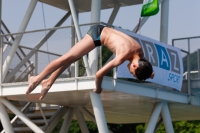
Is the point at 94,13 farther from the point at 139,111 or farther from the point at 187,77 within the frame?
the point at 139,111

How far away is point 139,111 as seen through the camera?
28672mm

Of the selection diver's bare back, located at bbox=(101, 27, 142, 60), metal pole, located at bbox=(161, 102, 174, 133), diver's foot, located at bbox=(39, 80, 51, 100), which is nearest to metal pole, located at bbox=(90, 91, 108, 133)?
metal pole, located at bbox=(161, 102, 174, 133)

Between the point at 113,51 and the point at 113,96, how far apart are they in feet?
45.7

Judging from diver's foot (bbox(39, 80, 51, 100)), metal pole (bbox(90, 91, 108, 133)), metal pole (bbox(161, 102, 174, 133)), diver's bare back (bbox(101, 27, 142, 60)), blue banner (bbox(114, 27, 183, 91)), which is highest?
diver's bare back (bbox(101, 27, 142, 60))

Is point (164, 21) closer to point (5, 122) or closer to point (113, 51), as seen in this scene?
point (5, 122)

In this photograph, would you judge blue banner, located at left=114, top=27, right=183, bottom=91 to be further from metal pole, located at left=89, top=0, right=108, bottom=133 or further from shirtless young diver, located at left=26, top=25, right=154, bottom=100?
shirtless young diver, located at left=26, top=25, right=154, bottom=100

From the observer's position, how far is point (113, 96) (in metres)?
22.9

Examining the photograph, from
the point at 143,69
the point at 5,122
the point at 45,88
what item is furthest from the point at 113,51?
the point at 5,122

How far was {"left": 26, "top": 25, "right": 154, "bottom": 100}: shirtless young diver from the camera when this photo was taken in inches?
339

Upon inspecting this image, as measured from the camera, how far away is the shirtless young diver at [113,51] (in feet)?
28.2

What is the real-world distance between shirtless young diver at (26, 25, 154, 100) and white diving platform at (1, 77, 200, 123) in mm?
11396

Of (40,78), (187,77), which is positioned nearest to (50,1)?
(187,77)

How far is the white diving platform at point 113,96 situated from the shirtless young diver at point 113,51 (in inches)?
449

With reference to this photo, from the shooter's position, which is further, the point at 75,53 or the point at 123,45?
the point at 75,53
